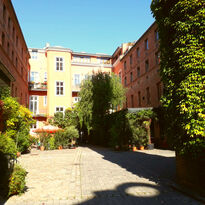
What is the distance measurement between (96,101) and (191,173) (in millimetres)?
16774

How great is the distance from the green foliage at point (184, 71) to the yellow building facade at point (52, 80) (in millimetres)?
21127

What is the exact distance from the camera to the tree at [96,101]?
2195 centimetres

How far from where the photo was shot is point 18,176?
5.38 meters

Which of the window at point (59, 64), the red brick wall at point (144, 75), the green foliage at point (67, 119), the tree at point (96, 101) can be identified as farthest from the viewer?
the window at point (59, 64)

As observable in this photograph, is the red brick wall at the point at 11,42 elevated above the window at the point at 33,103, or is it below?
above

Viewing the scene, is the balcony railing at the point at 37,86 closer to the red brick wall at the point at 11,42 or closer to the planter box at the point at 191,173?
the red brick wall at the point at 11,42

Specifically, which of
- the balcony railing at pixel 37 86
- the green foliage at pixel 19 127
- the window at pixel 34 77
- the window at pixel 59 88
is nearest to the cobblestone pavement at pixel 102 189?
the green foliage at pixel 19 127

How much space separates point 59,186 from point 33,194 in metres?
0.89

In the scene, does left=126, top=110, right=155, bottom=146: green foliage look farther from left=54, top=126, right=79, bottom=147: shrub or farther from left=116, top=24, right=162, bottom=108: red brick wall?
left=54, top=126, right=79, bottom=147: shrub

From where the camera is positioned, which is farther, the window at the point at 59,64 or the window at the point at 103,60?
the window at the point at 103,60

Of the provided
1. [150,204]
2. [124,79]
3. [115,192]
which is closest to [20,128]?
[115,192]

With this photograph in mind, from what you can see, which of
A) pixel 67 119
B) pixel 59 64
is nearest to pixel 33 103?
Answer: pixel 59 64

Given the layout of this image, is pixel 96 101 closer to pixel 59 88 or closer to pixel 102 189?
pixel 59 88

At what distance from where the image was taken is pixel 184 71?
18.9 feet
